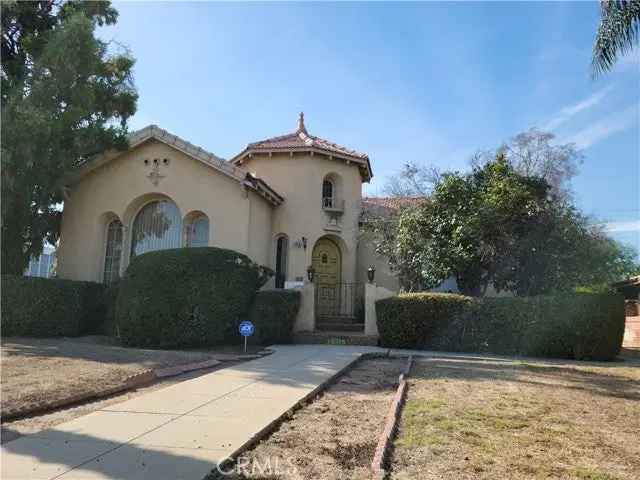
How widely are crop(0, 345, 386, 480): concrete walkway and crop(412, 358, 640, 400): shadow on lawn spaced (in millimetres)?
3183

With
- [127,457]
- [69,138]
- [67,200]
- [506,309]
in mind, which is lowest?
[127,457]

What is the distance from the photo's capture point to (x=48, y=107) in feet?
51.1

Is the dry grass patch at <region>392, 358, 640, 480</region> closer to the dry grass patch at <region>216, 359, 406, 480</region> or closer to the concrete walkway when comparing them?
the dry grass patch at <region>216, 359, 406, 480</region>

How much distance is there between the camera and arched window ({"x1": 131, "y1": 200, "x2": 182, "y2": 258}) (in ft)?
56.5

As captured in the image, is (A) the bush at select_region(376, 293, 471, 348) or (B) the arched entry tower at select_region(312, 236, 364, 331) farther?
(B) the arched entry tower at select_region(312, 236, 364, 331)

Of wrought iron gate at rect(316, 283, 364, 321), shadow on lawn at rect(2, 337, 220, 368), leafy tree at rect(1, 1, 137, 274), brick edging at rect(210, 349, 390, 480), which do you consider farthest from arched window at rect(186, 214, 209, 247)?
brick edging at rect(210, 349, 390, 480)

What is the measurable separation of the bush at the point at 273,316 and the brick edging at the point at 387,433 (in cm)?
663

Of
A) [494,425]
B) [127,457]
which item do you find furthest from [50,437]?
[494,425]

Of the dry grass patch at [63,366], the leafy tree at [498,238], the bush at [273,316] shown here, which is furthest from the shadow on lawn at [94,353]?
the leafy tree at [498,238]

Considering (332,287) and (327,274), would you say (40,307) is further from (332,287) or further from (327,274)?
(332,287)

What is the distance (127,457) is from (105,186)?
15.0 m

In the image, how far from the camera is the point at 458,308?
45.5 ft

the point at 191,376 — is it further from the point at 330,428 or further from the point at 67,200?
the point at 67,200

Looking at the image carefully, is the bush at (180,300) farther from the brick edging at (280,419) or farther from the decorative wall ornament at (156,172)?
the decorative wall ornament at (156,172)
